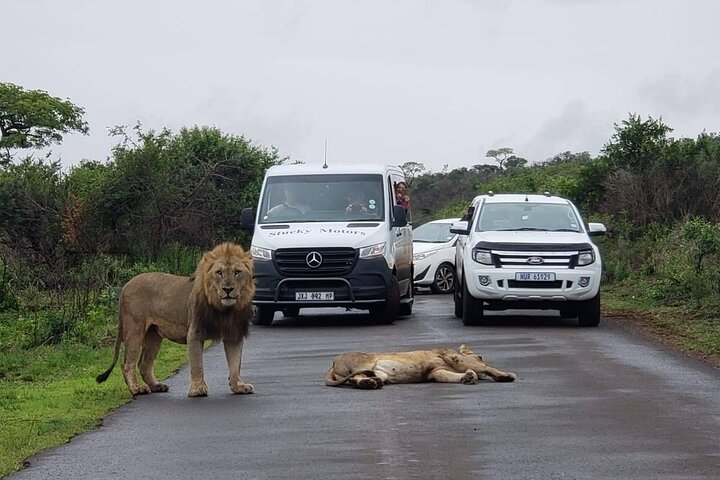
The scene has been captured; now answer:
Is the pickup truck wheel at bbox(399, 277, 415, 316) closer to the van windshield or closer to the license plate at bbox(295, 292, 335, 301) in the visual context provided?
the van windshield

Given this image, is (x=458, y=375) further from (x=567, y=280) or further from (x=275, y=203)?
(x=275, y=203)

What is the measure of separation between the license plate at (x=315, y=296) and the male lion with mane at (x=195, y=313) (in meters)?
7.35

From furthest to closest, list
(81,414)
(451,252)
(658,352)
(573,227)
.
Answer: (451,252), (573,227), (658,352), (81,414)

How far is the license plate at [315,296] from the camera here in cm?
2091

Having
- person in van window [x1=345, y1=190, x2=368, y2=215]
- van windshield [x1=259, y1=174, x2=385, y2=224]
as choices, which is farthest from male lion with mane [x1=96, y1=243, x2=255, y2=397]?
person in van window [x1=345, y1=190, x2=368, y2=215]

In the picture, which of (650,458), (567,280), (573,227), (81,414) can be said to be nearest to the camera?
(650,458)

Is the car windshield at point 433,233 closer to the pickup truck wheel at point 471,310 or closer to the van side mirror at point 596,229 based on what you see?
the van side mirror at point 596,229

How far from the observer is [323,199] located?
72.9ft

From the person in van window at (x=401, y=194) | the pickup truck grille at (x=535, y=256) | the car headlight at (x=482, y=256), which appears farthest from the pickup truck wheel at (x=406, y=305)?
the pickup truck grille at (x=535, y=256)

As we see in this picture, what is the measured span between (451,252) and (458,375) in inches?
636

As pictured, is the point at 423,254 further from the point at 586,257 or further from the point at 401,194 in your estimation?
the point at 586,257

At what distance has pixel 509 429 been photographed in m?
10.5

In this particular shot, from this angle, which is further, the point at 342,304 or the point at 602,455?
the point at 342,304

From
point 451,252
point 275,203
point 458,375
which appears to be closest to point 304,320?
point 275,203
